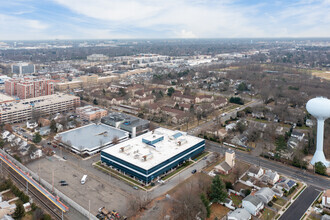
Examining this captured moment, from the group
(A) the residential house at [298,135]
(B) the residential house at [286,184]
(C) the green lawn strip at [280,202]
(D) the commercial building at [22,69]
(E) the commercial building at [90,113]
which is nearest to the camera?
(C) the green lawn strip at [280,202]

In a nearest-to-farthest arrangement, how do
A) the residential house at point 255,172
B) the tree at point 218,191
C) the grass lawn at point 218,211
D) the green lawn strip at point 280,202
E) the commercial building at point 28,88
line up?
the grass lawn at point 218,211, the tree at point 218,191, the green lawn strip at point 280,202, the residential house at point 255,172, the commercial building at point 28,88

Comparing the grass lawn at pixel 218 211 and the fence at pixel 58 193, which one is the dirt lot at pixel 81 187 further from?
the grass lawn at pixel 218 211

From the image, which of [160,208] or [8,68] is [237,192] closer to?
[160,208]

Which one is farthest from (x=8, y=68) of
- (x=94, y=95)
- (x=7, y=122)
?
(x=7, y=122)

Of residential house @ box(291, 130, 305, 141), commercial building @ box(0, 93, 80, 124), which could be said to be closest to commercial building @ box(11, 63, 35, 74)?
commercial building @ box(0, 93, 80, 124)

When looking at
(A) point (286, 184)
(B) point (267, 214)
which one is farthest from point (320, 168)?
(B) point (267, 214)

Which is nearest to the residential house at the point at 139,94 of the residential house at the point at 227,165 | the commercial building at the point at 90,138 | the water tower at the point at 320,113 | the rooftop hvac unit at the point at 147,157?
the commercial building at the point at 90,138
